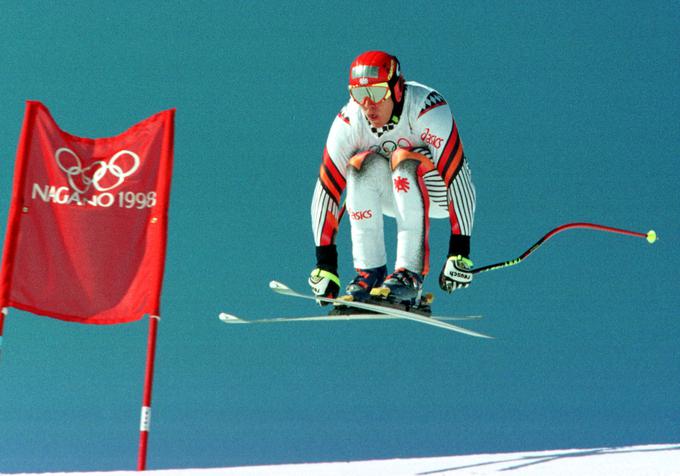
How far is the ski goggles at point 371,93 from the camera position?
846 cm

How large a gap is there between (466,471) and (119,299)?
9.41ft

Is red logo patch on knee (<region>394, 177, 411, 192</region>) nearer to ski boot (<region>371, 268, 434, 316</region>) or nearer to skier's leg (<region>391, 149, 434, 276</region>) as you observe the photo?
skier's leg (<region>391, 149, 434, 276</region>)

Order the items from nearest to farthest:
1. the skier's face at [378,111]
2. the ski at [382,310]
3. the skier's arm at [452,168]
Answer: the ski at [382,310], the skier's face at [378,111], the skier's arm at [452,168]

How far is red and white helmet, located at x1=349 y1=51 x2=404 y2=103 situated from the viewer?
8.44m

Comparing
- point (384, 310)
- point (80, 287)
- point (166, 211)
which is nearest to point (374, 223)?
point (384, 310)

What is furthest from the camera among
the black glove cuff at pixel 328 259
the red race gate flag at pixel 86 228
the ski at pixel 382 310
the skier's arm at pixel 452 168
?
the black glove cuff at pixel 328 259

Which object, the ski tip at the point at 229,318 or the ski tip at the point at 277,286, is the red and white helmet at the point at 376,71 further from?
the ski tip at the point at 229,318

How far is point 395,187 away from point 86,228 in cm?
241

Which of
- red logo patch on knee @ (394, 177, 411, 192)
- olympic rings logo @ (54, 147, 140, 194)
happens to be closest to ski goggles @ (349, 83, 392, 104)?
red logo patch on knee @ (394, 177, 411, 192)

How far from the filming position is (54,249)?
827cm

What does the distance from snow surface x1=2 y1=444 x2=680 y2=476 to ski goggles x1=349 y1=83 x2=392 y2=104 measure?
273 centimetres

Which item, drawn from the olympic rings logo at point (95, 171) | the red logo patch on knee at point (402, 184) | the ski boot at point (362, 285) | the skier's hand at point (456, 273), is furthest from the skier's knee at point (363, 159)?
the olympic rings logo at point (95, 171)

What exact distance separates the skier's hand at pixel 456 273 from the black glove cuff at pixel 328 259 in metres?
0.87

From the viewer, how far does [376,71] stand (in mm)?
8430
